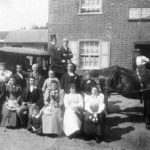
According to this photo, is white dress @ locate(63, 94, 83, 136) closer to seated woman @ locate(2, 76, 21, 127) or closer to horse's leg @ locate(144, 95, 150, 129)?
seated woman @ locate(2, 76, 21, 127)

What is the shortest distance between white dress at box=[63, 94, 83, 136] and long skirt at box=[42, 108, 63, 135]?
0.16 m

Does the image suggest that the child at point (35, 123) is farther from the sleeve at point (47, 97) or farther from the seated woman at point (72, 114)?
the seated woman at point (72, 114)

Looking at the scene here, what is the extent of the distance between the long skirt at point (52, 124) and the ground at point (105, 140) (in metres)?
0.20

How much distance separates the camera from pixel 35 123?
766 cm

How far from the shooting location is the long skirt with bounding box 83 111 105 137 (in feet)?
A: 23.2

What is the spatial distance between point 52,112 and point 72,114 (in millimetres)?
566

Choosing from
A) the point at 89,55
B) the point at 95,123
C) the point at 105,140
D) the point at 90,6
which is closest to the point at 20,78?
the point at 95,123

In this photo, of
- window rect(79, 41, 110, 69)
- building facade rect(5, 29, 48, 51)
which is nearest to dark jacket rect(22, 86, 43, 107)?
window rect(79, 41, 110, 69)

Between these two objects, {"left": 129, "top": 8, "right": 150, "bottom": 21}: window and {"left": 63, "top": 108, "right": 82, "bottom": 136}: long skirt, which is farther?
{"left": 129, "top": 8, "right": 150, "bottom": 21}: window

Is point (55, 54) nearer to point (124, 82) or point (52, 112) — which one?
point (124, 82)

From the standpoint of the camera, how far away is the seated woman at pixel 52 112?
7.39 m

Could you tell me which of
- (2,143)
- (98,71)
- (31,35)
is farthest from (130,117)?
(31,35)

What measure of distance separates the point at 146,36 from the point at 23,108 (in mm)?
8804

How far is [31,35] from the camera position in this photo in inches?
1715
